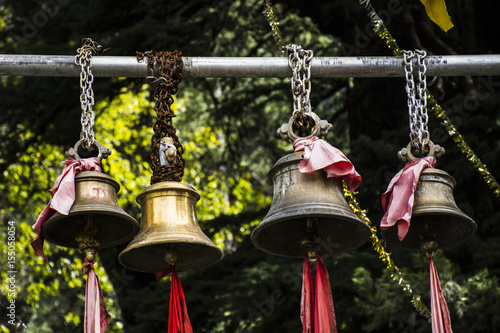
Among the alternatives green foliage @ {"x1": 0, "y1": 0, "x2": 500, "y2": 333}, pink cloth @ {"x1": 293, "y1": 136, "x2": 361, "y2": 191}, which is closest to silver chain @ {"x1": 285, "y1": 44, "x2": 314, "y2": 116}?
pink cloth @ {"x1": 293, "y1": 136, "x2": 361, "y2": 191}

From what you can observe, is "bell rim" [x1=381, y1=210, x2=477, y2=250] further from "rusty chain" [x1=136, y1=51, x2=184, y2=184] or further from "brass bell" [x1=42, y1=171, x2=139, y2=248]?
"brass bell" [x1=42, y1=171, x2=139, y2=248]

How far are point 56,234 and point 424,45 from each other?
5.31m

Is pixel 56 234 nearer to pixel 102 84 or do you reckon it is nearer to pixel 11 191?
pixel 102 84

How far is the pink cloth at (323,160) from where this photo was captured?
15.7ft

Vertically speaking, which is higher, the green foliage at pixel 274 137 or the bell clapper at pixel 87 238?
the green foliage at pixel 274 137

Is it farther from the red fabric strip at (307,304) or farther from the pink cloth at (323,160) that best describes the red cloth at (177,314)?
the pink cloth at (323,160)

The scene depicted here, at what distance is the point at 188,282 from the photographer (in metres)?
9.75

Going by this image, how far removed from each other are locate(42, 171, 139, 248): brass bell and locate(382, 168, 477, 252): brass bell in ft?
5.37

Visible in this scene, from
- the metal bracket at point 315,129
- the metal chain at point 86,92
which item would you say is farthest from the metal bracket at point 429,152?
the metal chain at point 86,92

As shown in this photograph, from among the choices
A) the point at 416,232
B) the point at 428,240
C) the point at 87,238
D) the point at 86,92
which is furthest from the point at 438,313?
the point at 86,92

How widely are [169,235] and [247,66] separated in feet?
3.98

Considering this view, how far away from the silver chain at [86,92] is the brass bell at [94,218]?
0.80 ft

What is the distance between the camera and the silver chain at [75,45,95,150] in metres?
5.14

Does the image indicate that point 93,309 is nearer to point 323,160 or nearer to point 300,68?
point 323,160
